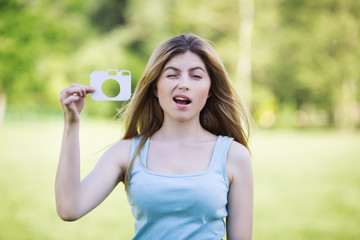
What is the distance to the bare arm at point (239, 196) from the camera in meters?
1.77

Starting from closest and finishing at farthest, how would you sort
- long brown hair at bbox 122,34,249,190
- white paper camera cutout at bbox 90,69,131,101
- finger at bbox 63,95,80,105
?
1. finger at bbox 63,95,80,105
2. white paper camera cutout at bbox 90,69,131,101
3. long brown hair at bbox 122,34,249,190

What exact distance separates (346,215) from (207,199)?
16.8 feet

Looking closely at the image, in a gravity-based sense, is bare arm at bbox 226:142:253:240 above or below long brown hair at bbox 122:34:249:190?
below

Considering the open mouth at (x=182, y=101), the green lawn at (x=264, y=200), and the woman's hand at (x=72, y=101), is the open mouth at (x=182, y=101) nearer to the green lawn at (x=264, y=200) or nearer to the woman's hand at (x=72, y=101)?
the woman's hand at (x=72, y=101)

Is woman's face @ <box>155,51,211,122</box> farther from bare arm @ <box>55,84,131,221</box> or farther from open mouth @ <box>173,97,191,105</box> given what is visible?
bare arm @ <box>55,84,131,221</box>

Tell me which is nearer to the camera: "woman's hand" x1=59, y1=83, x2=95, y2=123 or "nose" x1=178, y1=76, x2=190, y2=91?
"woman's hand" x1=59, y1=83, x2=95, y2=123

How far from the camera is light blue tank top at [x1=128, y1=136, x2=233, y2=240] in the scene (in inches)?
64.5

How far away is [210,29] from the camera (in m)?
26.2

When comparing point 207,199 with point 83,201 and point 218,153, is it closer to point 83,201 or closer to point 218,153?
point 218,153

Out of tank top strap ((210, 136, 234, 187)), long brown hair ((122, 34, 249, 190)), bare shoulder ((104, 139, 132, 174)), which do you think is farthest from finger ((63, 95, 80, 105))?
tank top strap ((210, 136, 234, 187))

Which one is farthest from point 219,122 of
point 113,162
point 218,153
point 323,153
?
point 323,153

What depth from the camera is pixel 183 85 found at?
69.3 inches

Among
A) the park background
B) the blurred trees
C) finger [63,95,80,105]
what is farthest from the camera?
the blurred trees

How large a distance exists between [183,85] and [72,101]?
48cm
